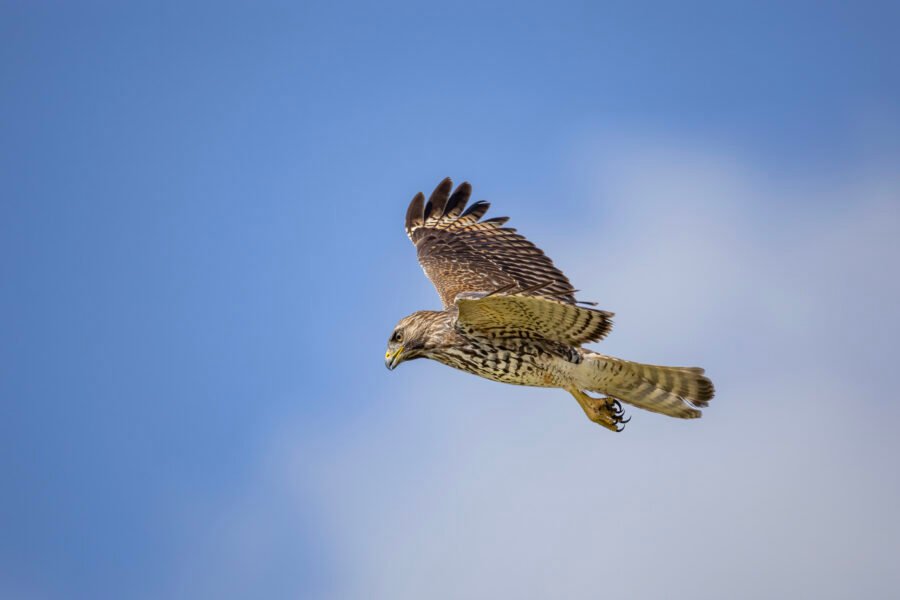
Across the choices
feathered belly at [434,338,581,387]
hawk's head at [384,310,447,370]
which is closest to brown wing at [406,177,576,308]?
feathered belly at [434,338,581,387]

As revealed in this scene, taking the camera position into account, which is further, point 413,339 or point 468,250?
point 468,250

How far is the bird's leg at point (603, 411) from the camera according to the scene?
29.6 ft

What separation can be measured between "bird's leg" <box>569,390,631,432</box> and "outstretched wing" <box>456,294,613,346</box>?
80 cm

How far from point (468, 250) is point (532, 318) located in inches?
112

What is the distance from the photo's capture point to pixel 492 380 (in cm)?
889

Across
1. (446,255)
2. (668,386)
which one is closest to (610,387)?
(668,386)

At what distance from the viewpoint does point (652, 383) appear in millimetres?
8766

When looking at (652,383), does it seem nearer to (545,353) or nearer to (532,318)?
(545,353)

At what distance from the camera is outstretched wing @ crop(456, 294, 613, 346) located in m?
7.68

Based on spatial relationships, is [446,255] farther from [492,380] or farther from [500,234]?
[492,380]

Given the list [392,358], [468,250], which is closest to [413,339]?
[392,358]

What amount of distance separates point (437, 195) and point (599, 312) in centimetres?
445

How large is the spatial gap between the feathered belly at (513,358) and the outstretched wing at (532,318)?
0.10m

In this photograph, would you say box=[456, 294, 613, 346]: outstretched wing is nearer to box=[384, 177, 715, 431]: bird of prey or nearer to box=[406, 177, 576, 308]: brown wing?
box=[384, 177, 715, 431]: bird of prey
